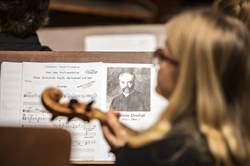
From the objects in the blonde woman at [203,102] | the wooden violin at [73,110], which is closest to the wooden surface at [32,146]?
the wooden violin at [73,110]

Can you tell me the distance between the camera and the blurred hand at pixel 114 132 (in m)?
1.43

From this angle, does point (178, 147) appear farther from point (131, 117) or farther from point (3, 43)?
point (3, 43)

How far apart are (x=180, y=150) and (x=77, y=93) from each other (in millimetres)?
724

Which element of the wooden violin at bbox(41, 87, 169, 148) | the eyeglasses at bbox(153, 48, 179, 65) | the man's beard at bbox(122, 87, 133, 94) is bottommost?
the wooden violin at bbox(41, 87, 169, 148)

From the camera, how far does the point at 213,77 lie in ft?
4.46

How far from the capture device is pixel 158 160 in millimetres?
1352

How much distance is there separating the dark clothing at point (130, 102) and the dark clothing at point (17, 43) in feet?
1.11

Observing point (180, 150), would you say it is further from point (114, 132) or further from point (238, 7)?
point (238, 7)

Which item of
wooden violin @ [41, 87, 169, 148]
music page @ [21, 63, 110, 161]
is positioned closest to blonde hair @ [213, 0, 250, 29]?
music page @ [21, 63, 110, 161]

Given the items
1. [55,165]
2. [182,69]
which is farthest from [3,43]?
[182,69]

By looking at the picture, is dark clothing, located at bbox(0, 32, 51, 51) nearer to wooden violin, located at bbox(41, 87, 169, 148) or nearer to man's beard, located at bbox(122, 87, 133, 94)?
man's beard, located at bbox(122, 87, 133, 94)

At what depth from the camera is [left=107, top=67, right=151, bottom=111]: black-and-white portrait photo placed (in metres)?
1.99

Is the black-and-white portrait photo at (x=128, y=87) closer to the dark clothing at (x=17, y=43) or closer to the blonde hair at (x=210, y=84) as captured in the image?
the dark clothing at (x=17, y=43)

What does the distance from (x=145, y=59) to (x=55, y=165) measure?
60cm
